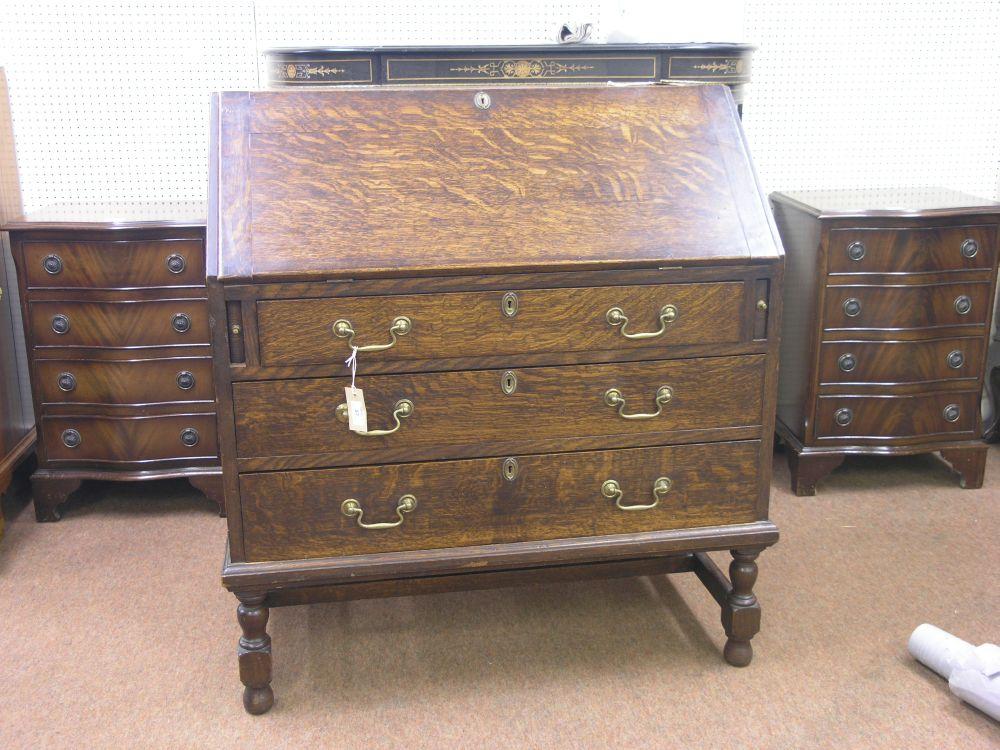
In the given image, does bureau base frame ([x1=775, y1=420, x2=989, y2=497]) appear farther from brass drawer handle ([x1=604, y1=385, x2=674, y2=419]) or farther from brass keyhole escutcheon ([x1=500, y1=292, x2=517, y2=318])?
brass keyhole escutcheon ([x1=500, y1=292, x2=517, y2=318])

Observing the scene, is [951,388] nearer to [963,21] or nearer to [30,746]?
[963,21]

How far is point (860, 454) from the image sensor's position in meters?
3.48

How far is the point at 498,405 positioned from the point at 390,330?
30cm

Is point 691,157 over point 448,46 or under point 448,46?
under

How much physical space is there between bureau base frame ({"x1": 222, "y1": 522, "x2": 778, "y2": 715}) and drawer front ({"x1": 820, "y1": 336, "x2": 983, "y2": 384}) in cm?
109

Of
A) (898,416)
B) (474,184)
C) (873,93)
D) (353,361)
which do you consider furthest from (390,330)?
(873,93)

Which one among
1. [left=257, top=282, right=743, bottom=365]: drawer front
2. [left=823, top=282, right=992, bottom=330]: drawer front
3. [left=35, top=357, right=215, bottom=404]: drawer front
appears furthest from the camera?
[left=823, top=282, right=992, bottom=330]: drawer front

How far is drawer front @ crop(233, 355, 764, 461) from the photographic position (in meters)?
2.14

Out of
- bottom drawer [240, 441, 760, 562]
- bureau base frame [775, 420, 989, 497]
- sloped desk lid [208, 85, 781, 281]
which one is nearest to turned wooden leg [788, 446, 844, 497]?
bureau base frame [775, 420, 989, 497]

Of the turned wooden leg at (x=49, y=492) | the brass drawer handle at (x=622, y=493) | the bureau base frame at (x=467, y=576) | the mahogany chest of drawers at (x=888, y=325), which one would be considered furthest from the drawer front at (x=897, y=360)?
the turned wooden leg at (x=49, y=492)

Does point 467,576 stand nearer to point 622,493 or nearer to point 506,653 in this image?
point 506,653

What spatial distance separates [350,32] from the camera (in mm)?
3559

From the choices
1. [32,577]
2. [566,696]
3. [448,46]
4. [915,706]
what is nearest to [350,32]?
[448,46]

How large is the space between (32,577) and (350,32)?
6.85 feet
